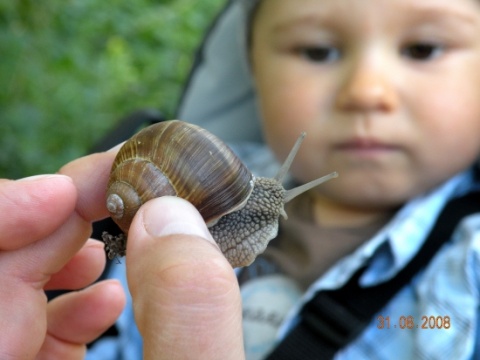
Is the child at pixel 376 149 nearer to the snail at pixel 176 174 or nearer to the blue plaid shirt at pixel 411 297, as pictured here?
the blue plaid shirt at pixel 411 297

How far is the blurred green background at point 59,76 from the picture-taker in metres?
1.86

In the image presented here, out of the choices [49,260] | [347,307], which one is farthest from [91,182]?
[347,307]

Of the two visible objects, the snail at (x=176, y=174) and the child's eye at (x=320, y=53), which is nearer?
the snail at (x=176, y=174)

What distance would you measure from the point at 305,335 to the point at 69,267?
497 mm

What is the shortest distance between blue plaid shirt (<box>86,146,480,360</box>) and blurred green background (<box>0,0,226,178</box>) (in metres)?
0.74

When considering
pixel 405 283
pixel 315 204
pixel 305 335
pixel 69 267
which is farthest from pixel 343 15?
pixel 69 267

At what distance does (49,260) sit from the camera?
90cm

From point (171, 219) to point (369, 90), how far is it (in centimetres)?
75

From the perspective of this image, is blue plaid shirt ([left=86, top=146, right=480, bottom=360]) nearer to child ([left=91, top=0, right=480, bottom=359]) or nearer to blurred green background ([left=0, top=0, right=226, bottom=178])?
child ([left=91, top=0, right=480, bottom=359])

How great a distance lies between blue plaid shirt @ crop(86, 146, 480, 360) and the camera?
3.81 ft

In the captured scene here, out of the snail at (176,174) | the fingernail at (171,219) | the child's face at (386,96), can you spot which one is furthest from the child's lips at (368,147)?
the fingernail at (171,219)

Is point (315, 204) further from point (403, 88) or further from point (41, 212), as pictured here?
point (41, 212)

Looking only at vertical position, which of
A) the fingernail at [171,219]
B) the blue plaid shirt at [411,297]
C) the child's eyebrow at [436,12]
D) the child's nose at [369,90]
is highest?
the fingernail at [171,219]

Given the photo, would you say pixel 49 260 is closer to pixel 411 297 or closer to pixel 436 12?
pixel 411 297
